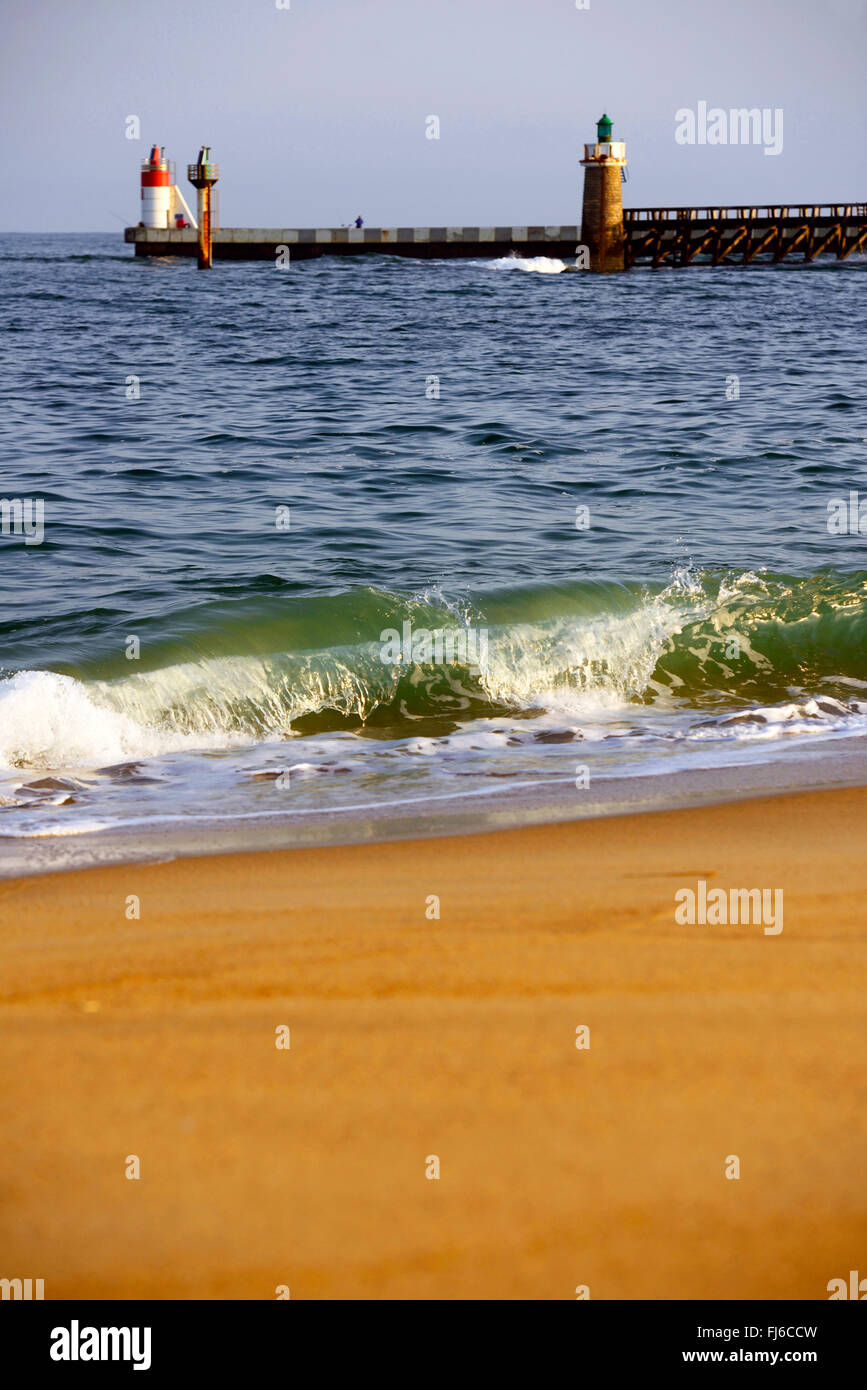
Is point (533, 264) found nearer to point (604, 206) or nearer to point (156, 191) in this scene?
point (604, 206)

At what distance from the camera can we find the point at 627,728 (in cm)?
646

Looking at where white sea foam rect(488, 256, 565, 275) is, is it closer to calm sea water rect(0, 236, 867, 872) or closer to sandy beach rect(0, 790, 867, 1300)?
calm sea water rect(0, 236, 867, 872)

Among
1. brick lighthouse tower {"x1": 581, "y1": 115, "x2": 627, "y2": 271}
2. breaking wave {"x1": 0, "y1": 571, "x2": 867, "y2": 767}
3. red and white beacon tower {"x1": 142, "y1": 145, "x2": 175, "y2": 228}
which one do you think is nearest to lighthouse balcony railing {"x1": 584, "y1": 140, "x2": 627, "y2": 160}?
brick lighthouse tower {"x1": 581, "y1": 115, "x2": 627, "y2": 271}

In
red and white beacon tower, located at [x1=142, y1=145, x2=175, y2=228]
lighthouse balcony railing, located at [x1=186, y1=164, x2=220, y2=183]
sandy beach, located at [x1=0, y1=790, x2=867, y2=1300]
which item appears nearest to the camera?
sandy beach, located at [x1=0, y1=790, x2=867, y2=1300]

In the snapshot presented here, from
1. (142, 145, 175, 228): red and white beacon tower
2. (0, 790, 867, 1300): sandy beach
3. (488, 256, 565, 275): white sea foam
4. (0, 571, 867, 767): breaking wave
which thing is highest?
(142, 145, 175, 228): red and white beacon tower

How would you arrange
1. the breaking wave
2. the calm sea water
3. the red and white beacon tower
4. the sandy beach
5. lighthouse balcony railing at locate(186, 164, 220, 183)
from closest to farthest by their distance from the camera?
the sandy beach < the calm sea water < the breaking wave < lighthouse balcony railing at locate(186, 164, 220, 183) < the red and white beacon tower

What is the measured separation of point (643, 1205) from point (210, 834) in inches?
100

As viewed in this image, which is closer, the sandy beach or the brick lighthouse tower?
the sandy beach

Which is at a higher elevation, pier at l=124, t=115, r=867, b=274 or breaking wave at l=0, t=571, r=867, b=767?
pier at l=124, t=115, r=867, b=274

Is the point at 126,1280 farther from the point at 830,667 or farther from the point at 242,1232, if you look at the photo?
the point at 830,667

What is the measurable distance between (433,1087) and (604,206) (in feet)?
182

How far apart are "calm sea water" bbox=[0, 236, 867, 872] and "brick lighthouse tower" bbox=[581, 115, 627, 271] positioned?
36158 mm

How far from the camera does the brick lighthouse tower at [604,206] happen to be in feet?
173

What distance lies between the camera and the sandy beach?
2.52 metres
